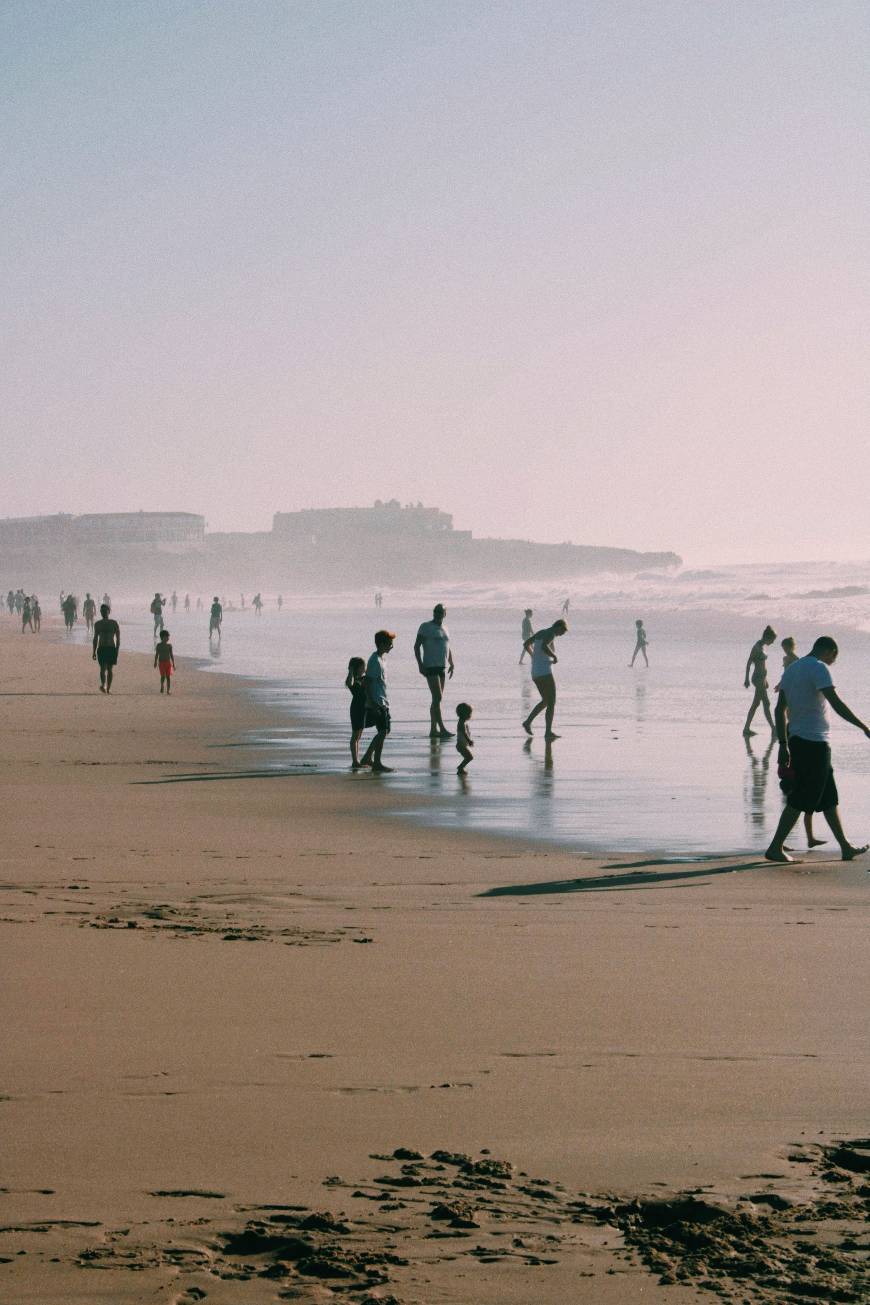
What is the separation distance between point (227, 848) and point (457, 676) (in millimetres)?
23592

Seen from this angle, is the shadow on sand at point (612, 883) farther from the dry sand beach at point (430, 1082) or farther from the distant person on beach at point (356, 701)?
the distant person on beach at point (356, 701)

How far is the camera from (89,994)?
21.1ft

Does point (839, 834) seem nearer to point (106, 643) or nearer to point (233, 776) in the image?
point (233, 776)

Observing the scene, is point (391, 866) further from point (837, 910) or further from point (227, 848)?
point (837, 910)

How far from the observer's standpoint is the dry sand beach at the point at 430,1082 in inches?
152

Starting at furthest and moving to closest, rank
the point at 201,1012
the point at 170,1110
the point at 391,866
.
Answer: the point at 391,866, the point at 201,1012, the point at 170,1110

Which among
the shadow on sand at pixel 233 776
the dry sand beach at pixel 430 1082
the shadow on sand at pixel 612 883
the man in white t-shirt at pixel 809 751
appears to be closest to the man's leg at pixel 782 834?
the man in white t-shirt at pixel 809 751

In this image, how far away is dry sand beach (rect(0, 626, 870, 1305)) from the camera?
3.87 m

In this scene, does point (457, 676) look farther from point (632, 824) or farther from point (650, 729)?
point (632, 824)

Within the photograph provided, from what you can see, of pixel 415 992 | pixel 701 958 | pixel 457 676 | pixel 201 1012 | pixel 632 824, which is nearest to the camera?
pixel 201 1012

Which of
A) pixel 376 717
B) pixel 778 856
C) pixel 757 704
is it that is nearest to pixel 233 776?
pixel 376 717

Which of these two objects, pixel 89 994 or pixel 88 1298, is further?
pixel 89 994

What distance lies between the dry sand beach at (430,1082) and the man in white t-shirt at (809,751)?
48cm

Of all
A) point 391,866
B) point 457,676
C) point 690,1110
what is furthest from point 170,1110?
point 457,676
